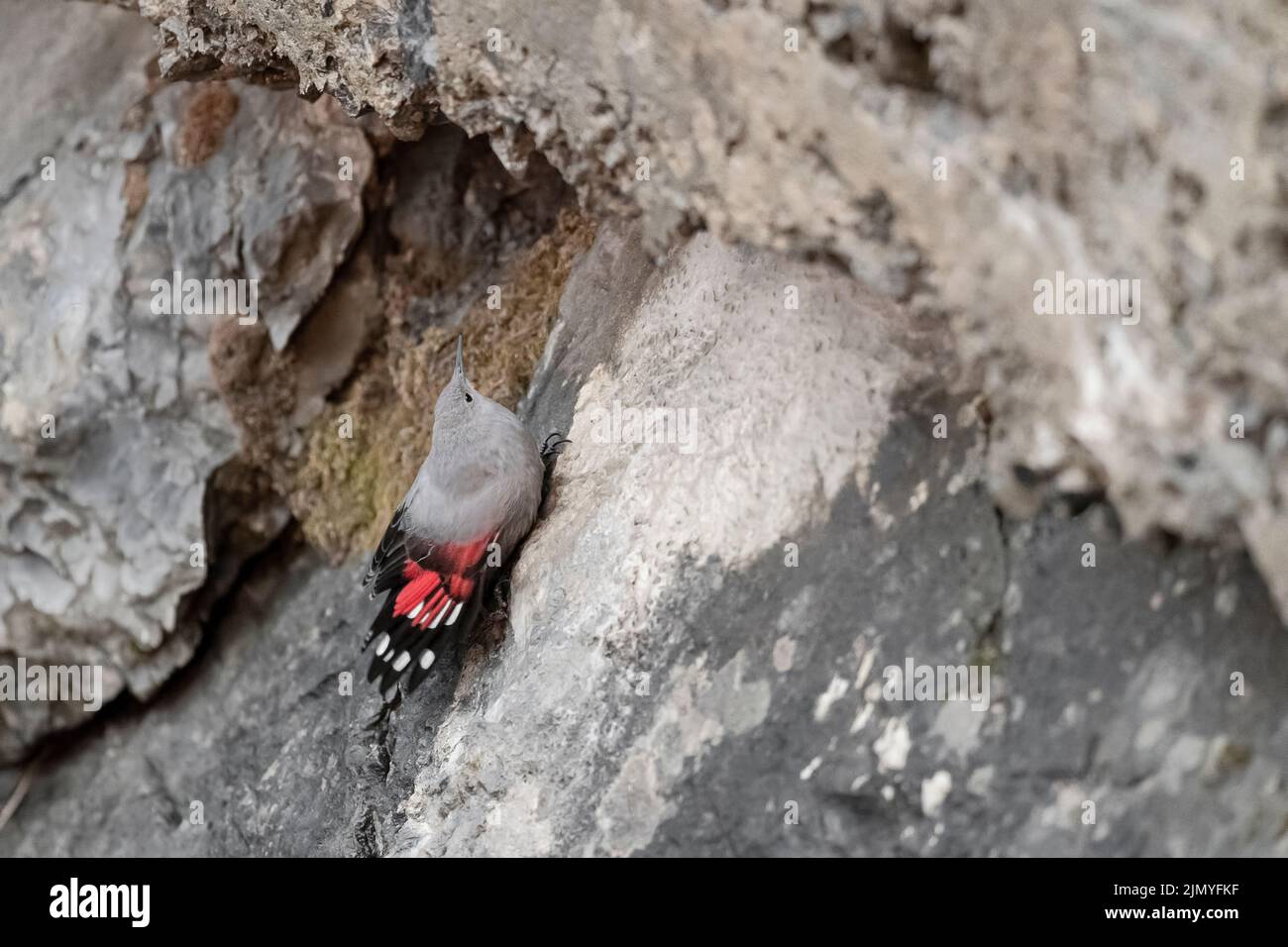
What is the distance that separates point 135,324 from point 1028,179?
10.5ft

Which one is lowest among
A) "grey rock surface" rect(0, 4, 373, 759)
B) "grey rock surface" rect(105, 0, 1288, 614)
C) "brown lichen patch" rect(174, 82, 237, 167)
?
"grey rock surface" rect(0, 4, 373, 759)

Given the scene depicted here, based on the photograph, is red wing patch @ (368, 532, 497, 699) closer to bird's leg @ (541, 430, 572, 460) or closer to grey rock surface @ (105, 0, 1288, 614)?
bird's leg @ (541, 430, 572, 460)

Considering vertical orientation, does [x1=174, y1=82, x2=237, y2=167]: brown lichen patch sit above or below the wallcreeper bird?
above

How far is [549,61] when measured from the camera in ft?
8.28

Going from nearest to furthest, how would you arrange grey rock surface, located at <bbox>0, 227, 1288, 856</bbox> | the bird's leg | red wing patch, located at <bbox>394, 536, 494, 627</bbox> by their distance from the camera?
1. grey rock surface, located at <bbox>0, 227, 1288, 856</bbox>
2. red wing patch, located at <bbox>394, 536, 494, 627</bbox>
3. the bird's leg

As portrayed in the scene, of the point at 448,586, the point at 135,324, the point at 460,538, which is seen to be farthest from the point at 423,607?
the point at 135,324

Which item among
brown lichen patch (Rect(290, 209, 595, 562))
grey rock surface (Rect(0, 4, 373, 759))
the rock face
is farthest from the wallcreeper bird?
grey rock surface (Rect(0, 4, 373, 759))

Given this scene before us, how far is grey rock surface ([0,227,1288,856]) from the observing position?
2066mm

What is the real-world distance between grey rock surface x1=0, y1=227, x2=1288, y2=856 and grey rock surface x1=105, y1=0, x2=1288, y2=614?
164 mm

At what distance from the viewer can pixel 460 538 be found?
2910 millimetres

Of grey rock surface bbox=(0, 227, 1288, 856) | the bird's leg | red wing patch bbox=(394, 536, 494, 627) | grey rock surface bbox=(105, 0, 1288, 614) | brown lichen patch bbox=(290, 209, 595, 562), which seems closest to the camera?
grey rock surface bbox=(105, 0, 1288, 614)

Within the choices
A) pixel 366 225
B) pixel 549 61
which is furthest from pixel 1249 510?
pixel 366 225

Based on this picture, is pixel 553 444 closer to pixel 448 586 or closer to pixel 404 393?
pixel 448 586

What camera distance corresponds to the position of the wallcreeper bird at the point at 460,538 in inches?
114
